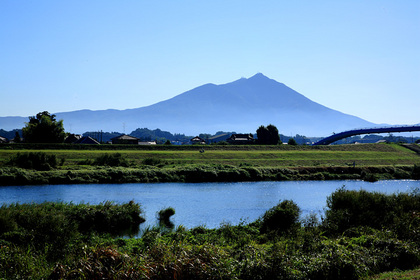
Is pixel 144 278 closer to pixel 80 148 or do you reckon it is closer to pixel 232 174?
pixel 232 174

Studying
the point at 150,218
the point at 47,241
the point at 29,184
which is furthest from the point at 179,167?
the point at 47,241

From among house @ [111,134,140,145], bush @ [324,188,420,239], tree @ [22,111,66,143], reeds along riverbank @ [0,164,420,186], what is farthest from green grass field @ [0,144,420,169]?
bush @ [324,188,420,239]

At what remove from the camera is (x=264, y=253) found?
615 inches

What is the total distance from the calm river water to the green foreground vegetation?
854cm

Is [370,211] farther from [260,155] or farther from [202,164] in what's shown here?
[260,155]

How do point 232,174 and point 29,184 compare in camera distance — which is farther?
point 232,174

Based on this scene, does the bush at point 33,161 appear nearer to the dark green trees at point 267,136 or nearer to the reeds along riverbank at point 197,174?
the reeds along riverbank at point 197,174

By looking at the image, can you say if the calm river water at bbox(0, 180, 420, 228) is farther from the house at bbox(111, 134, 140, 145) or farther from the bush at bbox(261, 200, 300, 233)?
the house at bbox(111, 134, 140, 145)

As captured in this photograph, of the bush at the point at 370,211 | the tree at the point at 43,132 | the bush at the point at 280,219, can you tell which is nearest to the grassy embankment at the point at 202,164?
the tree at the point at 43,132

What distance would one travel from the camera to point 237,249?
17.1m

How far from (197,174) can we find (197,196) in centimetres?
1915

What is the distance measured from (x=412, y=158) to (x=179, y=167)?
56.5 metres

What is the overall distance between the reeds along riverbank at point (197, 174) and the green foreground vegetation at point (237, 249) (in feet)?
113

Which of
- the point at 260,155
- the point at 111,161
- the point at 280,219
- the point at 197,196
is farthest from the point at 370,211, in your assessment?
the point at 260,155
